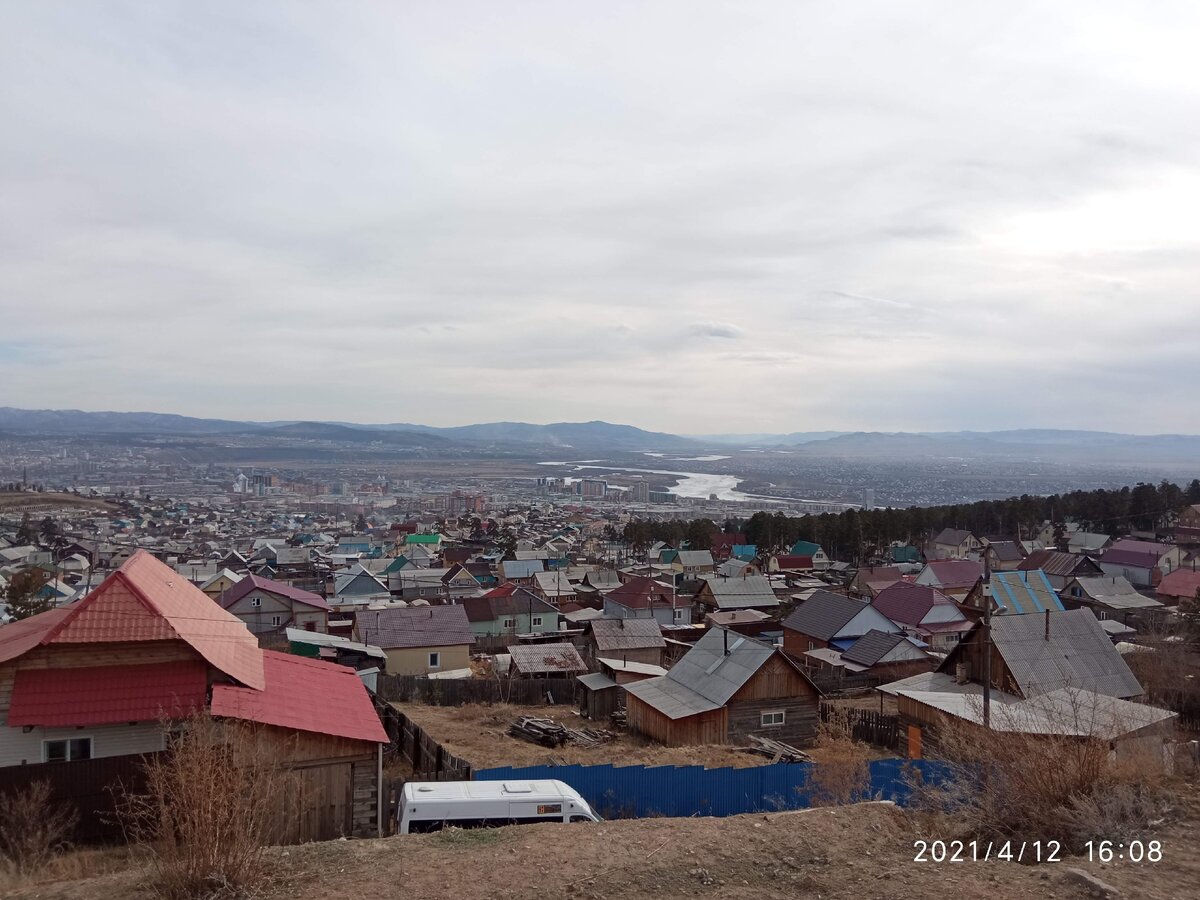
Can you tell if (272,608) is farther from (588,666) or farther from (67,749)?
(67,749)

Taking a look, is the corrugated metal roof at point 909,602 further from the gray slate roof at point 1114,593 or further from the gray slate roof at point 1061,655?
the gray slate roof at point 1061,655

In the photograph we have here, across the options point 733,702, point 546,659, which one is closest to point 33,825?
point 733,702

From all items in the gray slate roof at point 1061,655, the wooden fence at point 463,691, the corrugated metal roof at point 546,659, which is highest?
the gray slate roof at point 1061,655

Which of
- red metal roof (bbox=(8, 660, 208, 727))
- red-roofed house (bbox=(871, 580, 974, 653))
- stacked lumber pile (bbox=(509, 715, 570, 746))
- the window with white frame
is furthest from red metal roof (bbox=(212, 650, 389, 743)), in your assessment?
red-roofed house (bbox=(871, 580, 974, 653))

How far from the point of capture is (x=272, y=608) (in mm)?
38812

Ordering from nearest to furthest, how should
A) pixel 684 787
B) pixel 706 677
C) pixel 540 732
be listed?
pixel 684 787, pixel 540 732, pixel 706 677

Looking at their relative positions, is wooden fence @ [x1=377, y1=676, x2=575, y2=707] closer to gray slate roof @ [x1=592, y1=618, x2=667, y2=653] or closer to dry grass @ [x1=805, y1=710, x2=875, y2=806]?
gray slate roof @ [x1=592, y1=618, x2=667, y2=653]

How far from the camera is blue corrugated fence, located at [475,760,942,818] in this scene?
1245cm

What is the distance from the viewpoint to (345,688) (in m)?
15.0

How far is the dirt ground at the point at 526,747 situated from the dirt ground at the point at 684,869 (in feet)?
24.2

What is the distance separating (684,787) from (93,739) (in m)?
9.07

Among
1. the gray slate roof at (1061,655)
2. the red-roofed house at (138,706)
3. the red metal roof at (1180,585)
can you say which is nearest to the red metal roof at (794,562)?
the red metal roof at (1180,585)

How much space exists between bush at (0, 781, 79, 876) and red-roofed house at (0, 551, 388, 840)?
11.5 inches

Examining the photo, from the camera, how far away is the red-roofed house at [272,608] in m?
38.2
